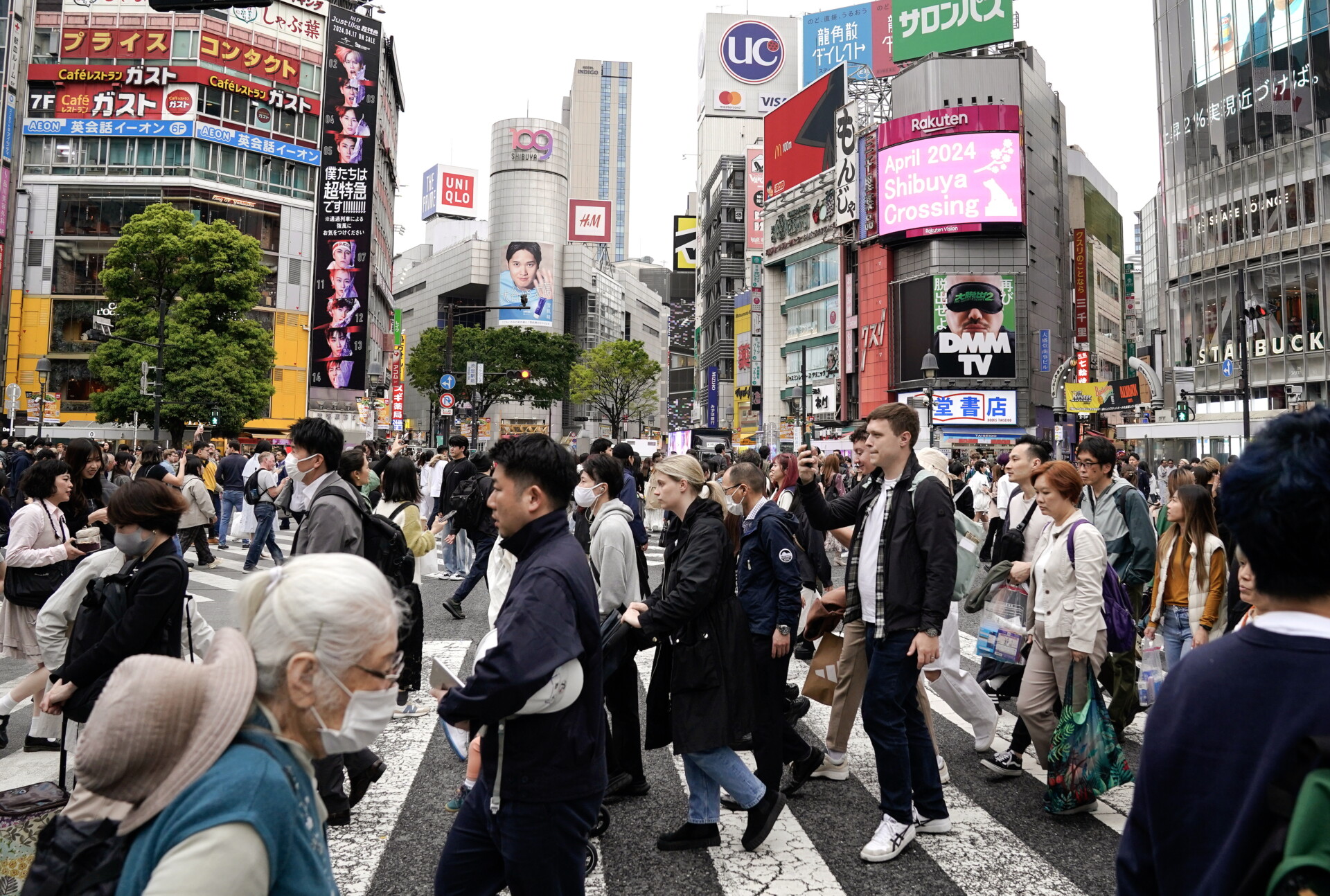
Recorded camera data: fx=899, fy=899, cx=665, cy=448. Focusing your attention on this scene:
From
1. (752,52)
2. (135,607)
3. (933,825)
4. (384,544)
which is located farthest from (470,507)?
(752,52)

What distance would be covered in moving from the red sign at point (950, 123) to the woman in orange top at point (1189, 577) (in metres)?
47.4

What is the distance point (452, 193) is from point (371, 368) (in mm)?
68307

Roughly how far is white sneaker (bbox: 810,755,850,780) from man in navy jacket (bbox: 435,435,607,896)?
3242mm

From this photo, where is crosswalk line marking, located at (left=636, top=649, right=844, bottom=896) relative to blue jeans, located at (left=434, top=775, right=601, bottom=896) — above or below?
below

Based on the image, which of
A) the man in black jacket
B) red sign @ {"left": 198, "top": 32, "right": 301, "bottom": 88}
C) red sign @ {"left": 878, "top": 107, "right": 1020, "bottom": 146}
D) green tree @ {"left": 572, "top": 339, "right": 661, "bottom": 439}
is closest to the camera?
the man in black jacket

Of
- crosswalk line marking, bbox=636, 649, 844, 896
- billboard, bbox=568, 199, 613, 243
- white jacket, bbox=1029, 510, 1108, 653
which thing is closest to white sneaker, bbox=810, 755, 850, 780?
crosswalk line marking, bbox=636, 649, 844, 896

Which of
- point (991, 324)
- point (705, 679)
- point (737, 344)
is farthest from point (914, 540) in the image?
point (737, 344)

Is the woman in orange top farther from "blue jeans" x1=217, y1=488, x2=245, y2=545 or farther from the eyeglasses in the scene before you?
"blue jeans" x1=217, y1=488, x2=245, y2=545

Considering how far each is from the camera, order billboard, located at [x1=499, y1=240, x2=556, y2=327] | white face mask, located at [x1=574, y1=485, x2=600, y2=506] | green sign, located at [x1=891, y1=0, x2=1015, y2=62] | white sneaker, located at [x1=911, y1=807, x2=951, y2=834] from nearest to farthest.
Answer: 1. white sneaker, located at [x1=911, y1=807, x2=951, y2=834]
2. white face mask, located at [x1=574, y1=485, x2=600, y2=506]
3. green sign, located at [x1=891, y1=0, x2=1015, y2=62]
4. billboard, located at [x1=499, y1=240, x2=556, y2=327]

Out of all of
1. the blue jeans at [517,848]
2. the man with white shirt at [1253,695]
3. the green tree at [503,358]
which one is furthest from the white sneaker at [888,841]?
the green tree at [503,358]

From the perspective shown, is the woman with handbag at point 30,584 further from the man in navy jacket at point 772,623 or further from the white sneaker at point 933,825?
the white sneaker at point 933,825

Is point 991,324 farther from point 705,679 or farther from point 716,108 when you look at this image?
point 716,108

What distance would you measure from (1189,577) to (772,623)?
3.13 metres

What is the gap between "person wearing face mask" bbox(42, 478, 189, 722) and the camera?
150 inches
